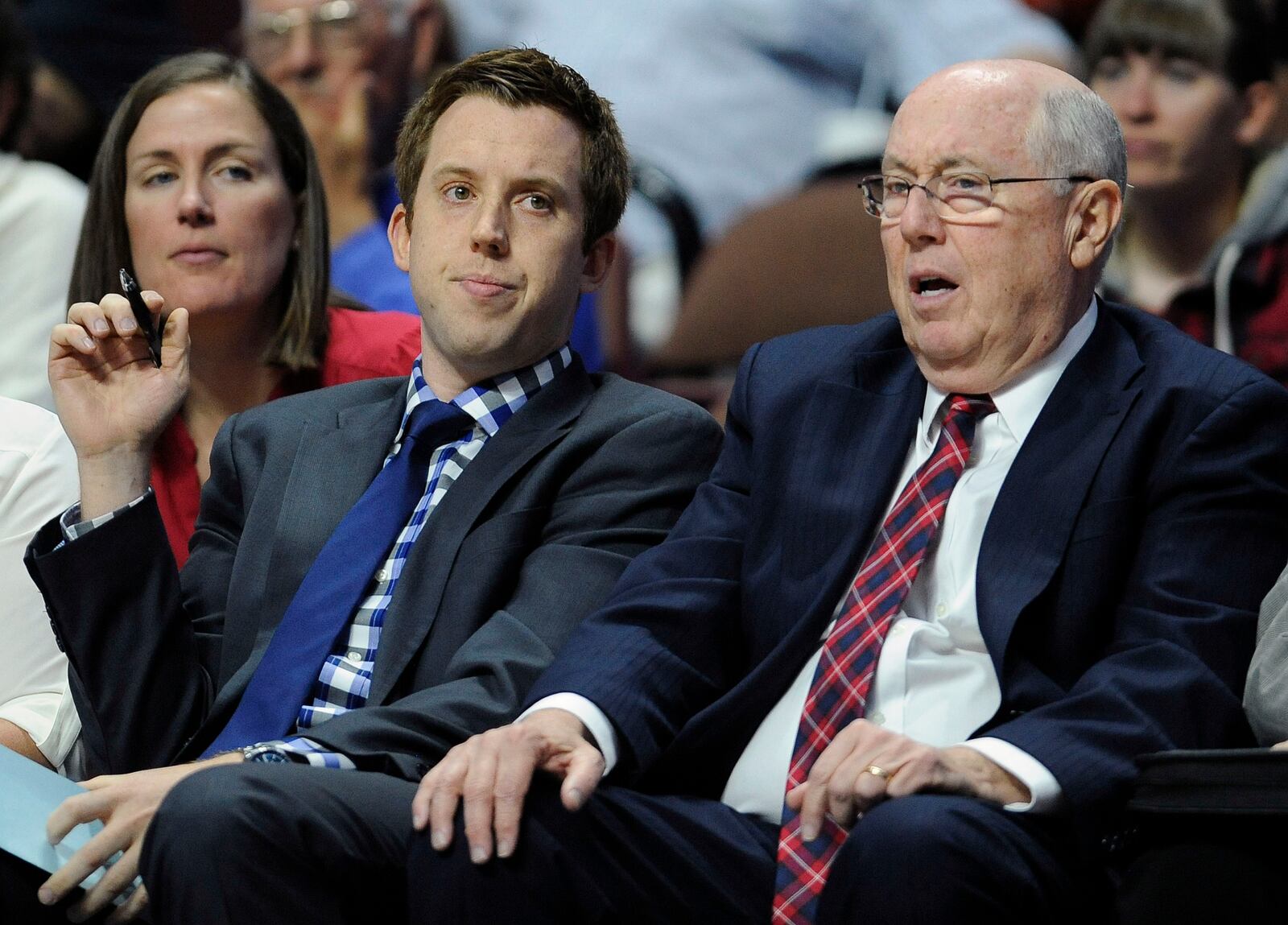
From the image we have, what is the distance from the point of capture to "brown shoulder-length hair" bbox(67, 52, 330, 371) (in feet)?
9.78

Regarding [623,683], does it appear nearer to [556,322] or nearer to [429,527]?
[429,527]

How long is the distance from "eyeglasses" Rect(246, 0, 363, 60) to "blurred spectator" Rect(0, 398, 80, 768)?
1981 millimetres

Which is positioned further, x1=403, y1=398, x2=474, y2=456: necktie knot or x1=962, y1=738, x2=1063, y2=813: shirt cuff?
x1=403, y1=398, x2=474, y2=456: necktie knot

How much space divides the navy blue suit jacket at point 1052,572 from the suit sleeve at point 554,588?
0.07m

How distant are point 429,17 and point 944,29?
4.46 feet

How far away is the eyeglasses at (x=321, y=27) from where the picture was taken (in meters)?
4.28

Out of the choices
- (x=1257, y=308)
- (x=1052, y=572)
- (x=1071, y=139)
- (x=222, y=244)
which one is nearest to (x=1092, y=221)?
(x=1071, y=139)

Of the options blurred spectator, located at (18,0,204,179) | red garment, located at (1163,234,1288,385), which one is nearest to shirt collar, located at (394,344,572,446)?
red garment, located at (1163,234,1288,385)

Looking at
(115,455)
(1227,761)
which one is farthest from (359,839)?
(1227,761)

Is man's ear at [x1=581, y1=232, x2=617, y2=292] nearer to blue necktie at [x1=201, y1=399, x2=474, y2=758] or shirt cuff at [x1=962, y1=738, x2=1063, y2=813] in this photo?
blue necktie at [x1=201, y1=399, x2=474, y2=758]

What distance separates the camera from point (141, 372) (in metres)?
2.40

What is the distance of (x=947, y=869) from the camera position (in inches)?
66.2

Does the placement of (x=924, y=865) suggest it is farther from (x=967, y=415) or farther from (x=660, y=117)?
(x=660, y=117)

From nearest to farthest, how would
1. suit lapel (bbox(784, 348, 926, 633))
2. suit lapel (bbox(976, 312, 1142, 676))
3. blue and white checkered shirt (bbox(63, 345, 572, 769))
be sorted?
suit lapel (bbox(976, 312, 1142, 676))
suit lapel (bbox(784, 348, 926, 633))
blue and white checkered shirt (bbox(63, 345, 572, 769))
